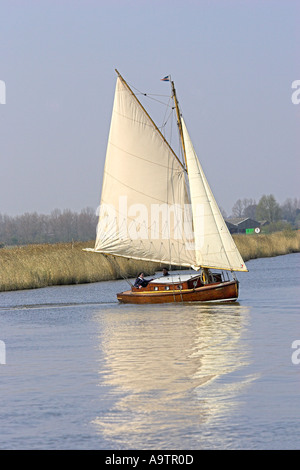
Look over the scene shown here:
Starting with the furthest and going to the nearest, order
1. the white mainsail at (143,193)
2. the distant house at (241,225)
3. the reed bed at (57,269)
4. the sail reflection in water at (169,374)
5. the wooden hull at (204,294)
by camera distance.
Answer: the distant house at (241,225) < the reed bed at (57,269) < the white mainsail at (143,193) < the wooden hull at (204,294) < the sail reflection in water at (169,374)

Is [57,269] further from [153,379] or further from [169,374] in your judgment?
[153,379]

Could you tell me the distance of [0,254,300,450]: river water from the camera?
12.0m

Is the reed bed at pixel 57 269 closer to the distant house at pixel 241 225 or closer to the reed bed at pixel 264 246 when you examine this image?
the reed bed at pixel 264 246

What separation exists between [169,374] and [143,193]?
18851mm

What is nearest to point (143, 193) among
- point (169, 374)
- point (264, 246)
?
point (169, 374)

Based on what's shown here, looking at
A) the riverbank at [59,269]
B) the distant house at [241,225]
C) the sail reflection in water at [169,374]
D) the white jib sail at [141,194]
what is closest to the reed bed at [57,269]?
the riverbank at [59,269]

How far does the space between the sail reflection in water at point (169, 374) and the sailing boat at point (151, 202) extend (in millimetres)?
5627

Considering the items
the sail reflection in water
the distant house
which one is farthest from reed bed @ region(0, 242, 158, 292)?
the distant house

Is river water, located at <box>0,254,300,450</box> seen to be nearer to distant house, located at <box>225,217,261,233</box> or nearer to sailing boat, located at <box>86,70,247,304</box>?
sailing boat, located at <box>86,70,247,304</box>

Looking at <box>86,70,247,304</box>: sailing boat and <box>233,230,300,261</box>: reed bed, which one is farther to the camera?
<box>233,230,300,261</box>: reed bed

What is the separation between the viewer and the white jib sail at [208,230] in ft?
108

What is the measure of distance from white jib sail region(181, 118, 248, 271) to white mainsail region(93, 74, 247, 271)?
145mm
